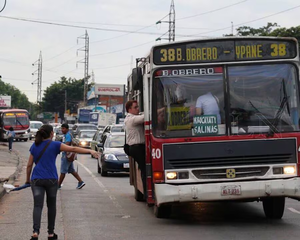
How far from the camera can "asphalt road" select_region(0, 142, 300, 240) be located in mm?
9430

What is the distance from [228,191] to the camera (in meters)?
9.71

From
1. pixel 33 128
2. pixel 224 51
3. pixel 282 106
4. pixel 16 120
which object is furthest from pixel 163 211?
pixel 33 128

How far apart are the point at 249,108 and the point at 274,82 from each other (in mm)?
597

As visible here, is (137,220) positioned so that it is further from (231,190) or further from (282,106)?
(282,106)

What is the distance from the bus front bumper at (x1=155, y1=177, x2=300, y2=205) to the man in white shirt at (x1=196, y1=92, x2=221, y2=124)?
1050mm

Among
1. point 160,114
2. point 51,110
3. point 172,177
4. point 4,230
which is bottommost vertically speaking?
point 4,230

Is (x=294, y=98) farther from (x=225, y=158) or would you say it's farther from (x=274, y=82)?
(x=225, y=158)

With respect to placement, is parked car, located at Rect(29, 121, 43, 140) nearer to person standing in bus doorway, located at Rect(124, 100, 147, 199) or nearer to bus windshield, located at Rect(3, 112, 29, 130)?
bus windshield, located at Rect(3, 112, 29, 130)

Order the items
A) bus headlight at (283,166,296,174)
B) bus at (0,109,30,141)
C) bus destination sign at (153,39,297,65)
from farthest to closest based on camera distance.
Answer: bus at (0,109,30,141) → bus destination sign at (153,39,297,65) → bus headlight at (283,166,296,174)

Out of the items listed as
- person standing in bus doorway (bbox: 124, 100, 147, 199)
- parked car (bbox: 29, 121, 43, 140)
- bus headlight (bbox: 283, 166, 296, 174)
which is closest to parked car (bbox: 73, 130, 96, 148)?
parked car (bbox: 29, 121, 43, 140)

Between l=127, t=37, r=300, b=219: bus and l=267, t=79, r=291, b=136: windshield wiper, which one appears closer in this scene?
l=127, t=37, r=300, b=219: bus

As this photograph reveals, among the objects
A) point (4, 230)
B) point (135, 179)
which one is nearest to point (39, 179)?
point (4, 230)

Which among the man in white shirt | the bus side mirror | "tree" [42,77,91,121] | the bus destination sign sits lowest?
the man in white shirt

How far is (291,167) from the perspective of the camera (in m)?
9.80
